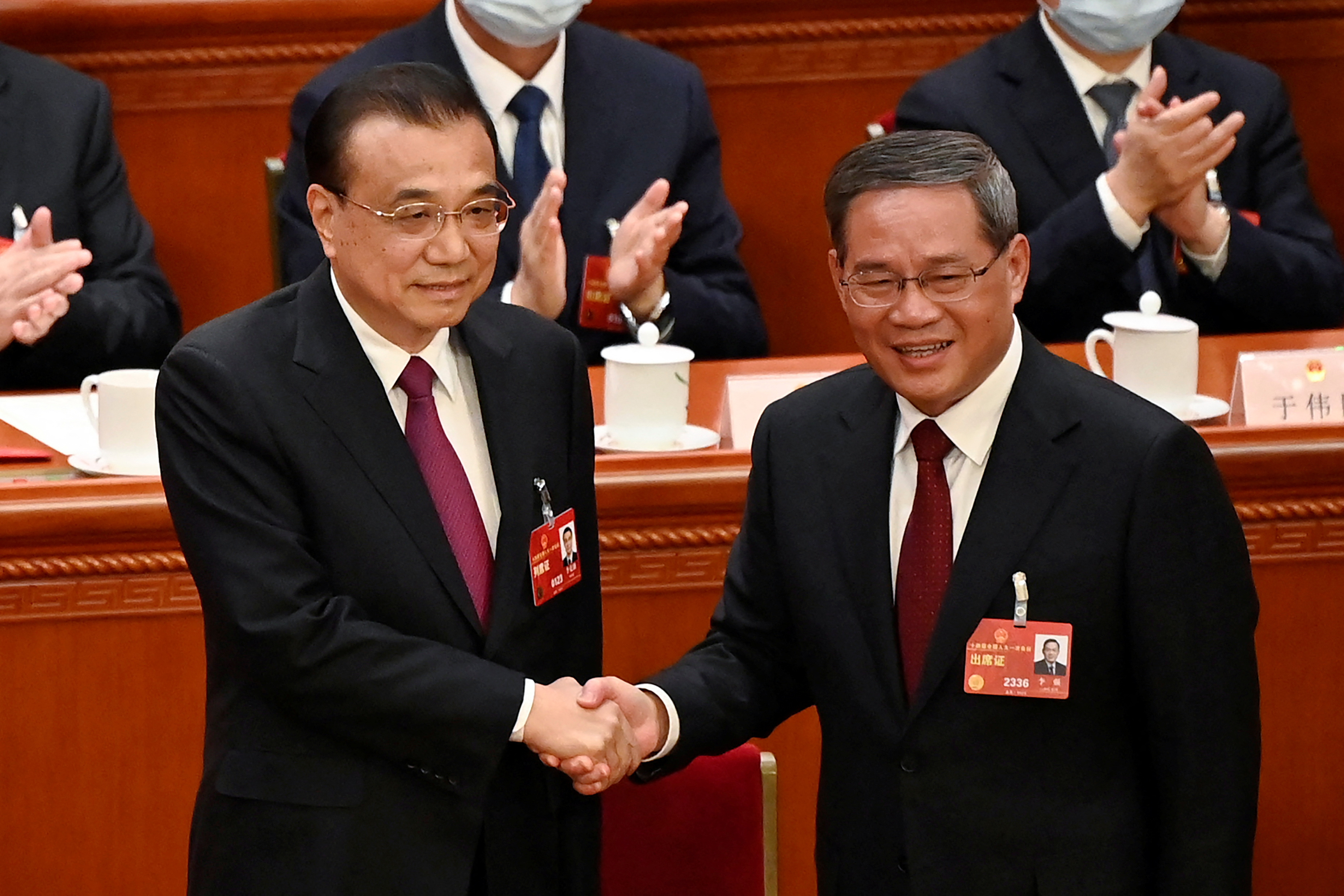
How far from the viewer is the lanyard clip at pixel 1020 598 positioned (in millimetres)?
1715

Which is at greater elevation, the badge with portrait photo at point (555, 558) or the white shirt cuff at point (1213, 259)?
the white shirt cuff at point (1213, 259)

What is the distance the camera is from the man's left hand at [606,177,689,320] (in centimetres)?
317

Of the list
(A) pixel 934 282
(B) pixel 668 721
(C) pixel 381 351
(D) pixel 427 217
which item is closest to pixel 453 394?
(C) pixel 381 351

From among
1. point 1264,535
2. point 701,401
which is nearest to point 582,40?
point 701,401

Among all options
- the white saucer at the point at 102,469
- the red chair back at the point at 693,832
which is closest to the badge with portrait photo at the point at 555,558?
the red chair back at the point at 693,832

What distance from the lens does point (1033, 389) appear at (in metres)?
1.78

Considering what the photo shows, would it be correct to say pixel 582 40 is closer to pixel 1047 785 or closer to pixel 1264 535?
pixel 1264 535

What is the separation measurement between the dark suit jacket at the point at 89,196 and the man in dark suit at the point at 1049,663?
2182mm

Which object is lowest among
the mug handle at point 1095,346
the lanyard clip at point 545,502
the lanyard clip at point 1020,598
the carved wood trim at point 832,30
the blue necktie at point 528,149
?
the lanyard clip at point 1020,598

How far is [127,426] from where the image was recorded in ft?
7.99

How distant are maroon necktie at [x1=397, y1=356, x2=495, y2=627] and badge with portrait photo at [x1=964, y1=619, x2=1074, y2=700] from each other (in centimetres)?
50

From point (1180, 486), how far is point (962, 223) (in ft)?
1.03

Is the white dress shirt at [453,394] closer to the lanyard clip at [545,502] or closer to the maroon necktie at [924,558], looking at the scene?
the lanyard clip at [545,502]

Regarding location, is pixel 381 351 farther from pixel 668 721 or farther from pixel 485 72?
pixel 485 72
